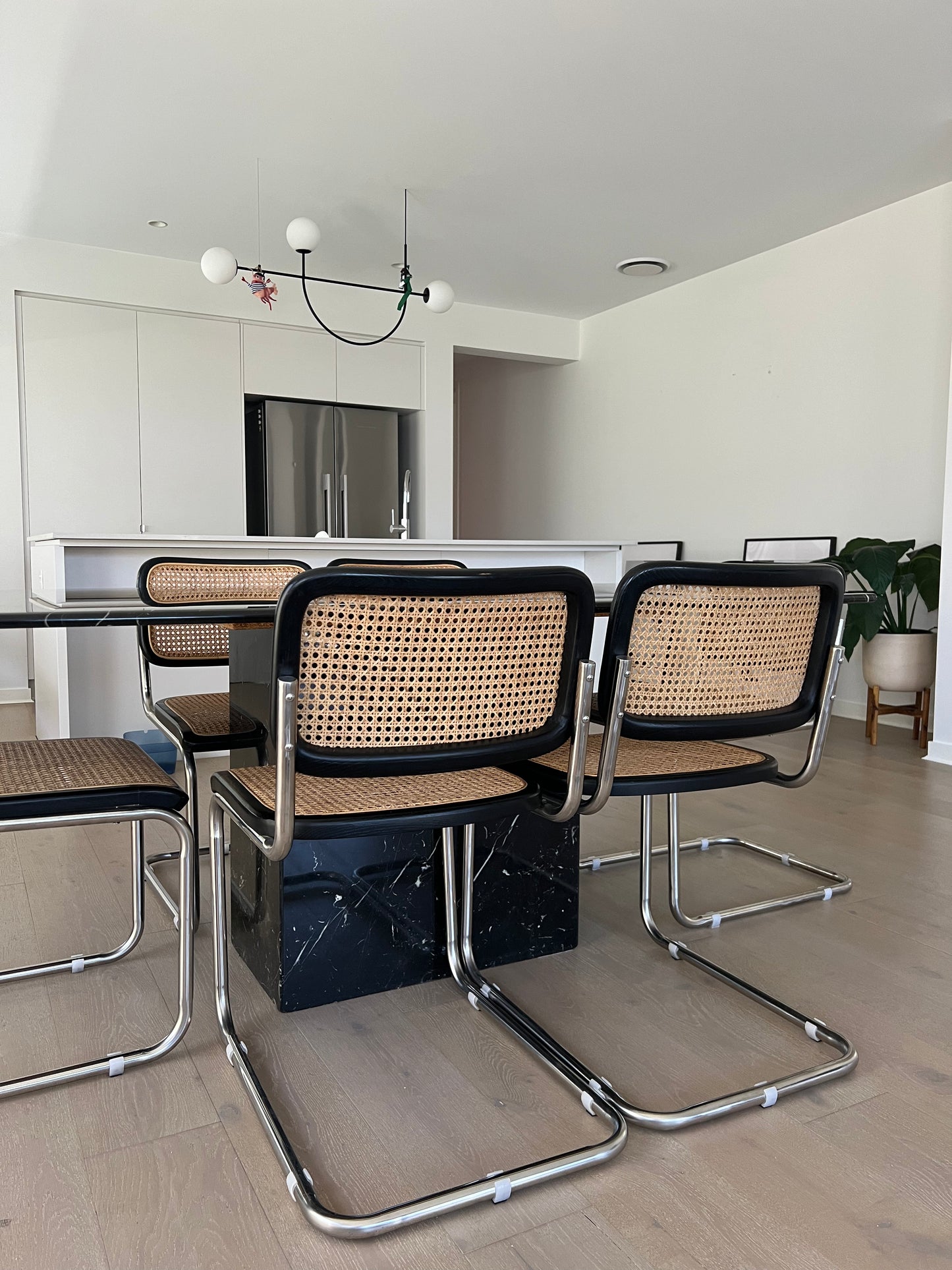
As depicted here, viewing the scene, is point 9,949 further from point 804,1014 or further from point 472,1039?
point 804,1014

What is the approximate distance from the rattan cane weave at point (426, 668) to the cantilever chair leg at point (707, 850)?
1.95ft

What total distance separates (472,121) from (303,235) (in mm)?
803

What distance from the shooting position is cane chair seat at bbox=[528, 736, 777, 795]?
1.45 metres

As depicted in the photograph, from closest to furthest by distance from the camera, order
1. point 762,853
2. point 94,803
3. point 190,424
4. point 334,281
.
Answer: point 94,803
point 762,853
point 334,281
point 190,424

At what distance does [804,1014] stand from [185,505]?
4863 mm

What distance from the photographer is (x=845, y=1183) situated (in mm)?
1170

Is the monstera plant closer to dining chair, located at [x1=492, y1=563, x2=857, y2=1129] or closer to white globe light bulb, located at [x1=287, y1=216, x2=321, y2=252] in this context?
dining chair, located at [x1=492, y1=563, x2=857, y2=1129]

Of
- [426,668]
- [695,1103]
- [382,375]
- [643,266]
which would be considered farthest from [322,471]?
[695,1103]

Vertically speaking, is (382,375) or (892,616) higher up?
(382,375)

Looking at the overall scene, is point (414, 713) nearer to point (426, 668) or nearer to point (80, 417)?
point (426, 668)

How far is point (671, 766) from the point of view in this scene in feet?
5.10

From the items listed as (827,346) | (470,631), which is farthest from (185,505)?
(470,631)

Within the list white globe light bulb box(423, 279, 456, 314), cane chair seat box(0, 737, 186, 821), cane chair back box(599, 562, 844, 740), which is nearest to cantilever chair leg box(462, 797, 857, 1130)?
cane chair back box(599, 562, 844, 740)

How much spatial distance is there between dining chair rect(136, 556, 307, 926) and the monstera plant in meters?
2.49
